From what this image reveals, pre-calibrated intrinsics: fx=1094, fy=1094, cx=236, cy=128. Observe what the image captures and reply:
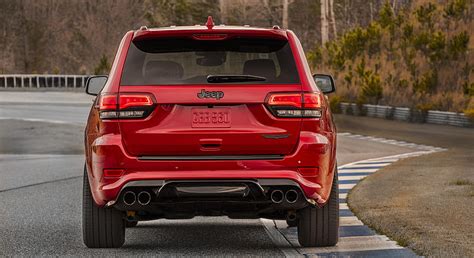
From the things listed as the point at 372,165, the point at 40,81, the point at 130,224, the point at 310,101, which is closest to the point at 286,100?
the point at 310,101

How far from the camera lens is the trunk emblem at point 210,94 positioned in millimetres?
7867

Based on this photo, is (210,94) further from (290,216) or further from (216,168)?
(290,216)

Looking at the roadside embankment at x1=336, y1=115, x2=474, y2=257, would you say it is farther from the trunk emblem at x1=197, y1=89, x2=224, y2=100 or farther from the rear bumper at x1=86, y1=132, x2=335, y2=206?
the trunk emblem at x1=197, y1=89, x2=224, y2=100

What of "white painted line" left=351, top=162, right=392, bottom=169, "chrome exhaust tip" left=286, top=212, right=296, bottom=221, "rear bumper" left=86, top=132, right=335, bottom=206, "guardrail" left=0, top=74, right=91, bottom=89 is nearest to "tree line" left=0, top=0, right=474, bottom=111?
"guardrail" left=0, top=74, right=91, bottom=89

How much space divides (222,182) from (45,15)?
317ft

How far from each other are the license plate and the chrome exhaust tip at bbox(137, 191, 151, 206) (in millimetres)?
617

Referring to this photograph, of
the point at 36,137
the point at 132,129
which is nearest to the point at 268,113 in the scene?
the point at 132,129

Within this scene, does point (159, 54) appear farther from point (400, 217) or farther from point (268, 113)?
point (400, 217)

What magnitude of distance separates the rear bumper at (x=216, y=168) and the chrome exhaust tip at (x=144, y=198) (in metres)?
0.16

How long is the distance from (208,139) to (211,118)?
0.55 ft

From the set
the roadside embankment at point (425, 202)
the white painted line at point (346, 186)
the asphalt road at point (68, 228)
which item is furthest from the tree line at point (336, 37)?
the white painted line at point (346, 186)

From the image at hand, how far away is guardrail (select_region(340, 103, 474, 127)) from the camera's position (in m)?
32.2

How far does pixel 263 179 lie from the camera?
7.82 metres

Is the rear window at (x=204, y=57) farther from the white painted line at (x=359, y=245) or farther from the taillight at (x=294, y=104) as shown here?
the white painted line at (x=359, y=245)
